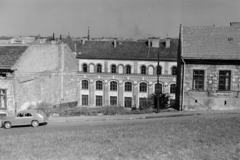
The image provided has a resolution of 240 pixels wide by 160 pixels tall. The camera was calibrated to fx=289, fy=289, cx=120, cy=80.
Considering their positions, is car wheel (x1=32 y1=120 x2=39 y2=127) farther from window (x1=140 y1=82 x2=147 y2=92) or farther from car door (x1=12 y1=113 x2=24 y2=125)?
window (x1=140 y1=82 x2=147 y2=92)

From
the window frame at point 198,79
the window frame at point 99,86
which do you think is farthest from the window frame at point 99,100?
the window frame at point 198,79

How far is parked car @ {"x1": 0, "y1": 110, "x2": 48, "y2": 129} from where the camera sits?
79.8 ft

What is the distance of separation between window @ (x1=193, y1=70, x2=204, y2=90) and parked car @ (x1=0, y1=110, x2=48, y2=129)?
574 inches

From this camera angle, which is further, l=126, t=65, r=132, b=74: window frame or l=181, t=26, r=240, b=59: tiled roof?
l=126, t=65, r=132, b=74: window frame

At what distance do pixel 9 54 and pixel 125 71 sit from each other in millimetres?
25734

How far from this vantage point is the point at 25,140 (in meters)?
16.4

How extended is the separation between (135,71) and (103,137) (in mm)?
38772

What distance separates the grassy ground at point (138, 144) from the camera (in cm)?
1299

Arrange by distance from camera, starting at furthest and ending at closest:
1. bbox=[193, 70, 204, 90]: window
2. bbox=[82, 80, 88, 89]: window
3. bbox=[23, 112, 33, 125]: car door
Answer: bbox=[82, 80, 88, 89]: window
bbox=[193, 70, 204, 90]: window
bbox=[23, 112, 33, 125]: car door

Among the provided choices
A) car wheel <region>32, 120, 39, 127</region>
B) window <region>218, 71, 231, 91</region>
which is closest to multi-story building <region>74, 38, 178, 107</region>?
window <region>218, 71, 231, 91</region>

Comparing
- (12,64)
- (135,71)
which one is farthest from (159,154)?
(135,71)

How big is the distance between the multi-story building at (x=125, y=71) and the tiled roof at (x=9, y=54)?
21.7 metres

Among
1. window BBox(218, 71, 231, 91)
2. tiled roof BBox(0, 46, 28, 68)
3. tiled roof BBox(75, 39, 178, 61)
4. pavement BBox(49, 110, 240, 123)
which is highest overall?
tiled roof BBox(75, 39, 178, 61)

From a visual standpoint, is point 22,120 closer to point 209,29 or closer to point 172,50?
point 209,29
